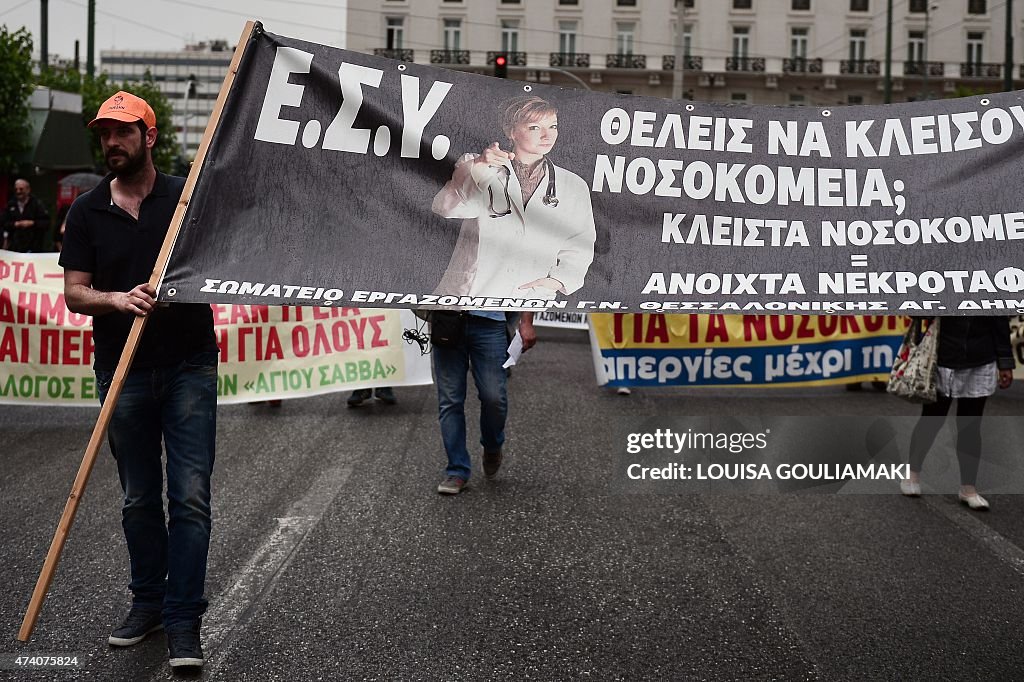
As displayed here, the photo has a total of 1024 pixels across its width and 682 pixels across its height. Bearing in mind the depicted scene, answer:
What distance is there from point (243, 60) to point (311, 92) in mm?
262

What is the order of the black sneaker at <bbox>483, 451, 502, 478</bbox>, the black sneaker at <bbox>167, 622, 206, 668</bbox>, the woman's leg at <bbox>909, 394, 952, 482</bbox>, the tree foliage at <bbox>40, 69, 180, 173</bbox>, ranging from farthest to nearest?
the tree foliage at <bbox>40, 69, 180, 173</bbox> < the black sneaker at <bbox>483, 451, 502, 478</bbox> < the woman's leg at <bbox>909, 394, 952, 482</bbox> < the black sneaker at <bbox>167, 622, 206, 668</bbox>

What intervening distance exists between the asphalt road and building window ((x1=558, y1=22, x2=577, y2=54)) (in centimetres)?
6561

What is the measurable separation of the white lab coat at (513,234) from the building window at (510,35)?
69.3 m

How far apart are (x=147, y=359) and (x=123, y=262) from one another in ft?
1.18

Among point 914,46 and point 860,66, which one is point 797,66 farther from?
point 914,46

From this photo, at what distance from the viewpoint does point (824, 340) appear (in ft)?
33.7

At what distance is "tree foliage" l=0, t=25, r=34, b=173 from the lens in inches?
1179

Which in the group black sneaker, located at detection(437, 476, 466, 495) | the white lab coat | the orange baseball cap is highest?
the orange baseball cap

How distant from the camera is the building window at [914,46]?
70.7 m

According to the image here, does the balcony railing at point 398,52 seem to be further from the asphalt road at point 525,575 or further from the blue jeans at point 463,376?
the blue jeans at point 463,376

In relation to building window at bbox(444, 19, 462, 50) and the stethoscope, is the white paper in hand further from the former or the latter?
building window at bbox(444, 19, 462, 50)

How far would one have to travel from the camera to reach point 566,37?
7150 cm

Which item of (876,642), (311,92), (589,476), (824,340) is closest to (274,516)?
(589,476)

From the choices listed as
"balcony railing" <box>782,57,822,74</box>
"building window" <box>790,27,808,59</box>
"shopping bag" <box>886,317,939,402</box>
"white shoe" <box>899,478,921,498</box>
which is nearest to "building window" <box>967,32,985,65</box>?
"balcony railing" <box>782,57,822,74</box>
